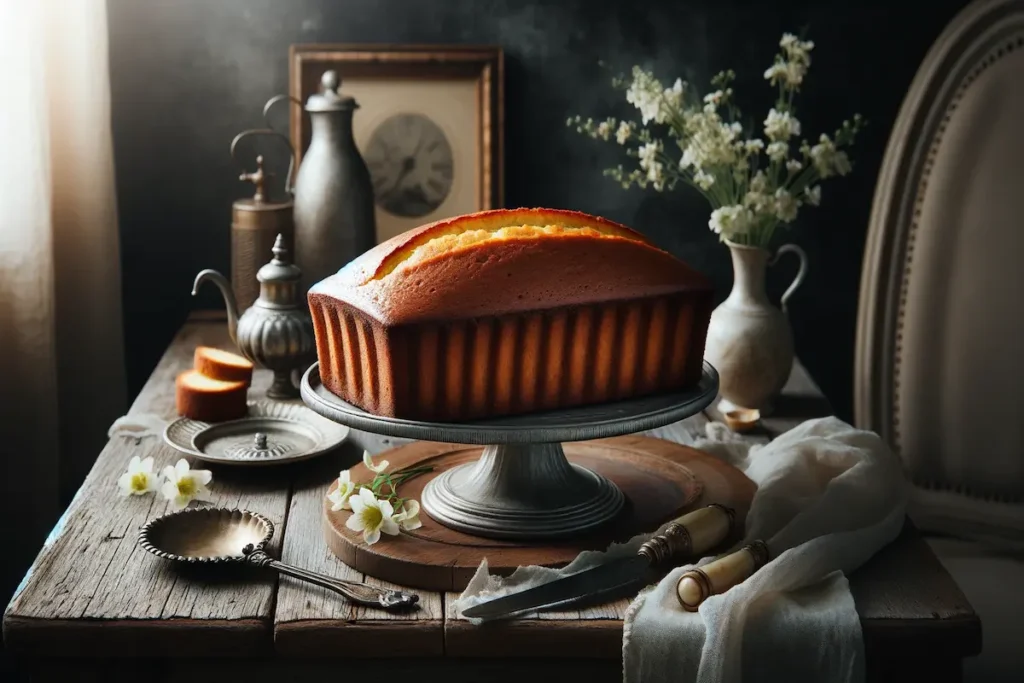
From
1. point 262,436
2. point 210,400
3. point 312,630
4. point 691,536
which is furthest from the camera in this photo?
point 210,400

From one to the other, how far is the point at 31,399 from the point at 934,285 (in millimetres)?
1489

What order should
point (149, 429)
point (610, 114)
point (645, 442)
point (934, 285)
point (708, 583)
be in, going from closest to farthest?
point (708, 583), point (645, 442), point (149, 429), point (934, 285), point (610, 114)

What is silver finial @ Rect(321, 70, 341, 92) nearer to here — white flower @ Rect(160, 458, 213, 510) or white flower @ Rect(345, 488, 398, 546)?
white flower @ Rect(160, 458, 213, 510)

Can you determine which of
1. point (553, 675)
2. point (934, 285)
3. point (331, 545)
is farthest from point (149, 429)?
point (934, 285)

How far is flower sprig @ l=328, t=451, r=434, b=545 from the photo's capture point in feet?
4.31

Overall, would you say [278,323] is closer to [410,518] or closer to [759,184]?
[410,518]

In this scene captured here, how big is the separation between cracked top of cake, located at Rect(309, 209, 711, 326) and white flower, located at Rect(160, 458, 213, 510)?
0.27 meters

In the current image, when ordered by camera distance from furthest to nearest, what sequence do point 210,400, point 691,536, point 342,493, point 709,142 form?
point 709,142 < point 210,400 < point 342,493 < point 691,536

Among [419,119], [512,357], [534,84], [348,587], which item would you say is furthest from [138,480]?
[534,84]

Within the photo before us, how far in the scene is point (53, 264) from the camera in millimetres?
2133

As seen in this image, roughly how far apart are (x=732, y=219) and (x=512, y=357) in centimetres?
63

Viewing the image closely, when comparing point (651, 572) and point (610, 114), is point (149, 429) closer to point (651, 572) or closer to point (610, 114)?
point (651, 572)

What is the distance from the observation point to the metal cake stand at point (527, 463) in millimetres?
1238

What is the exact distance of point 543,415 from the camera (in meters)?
1.31
